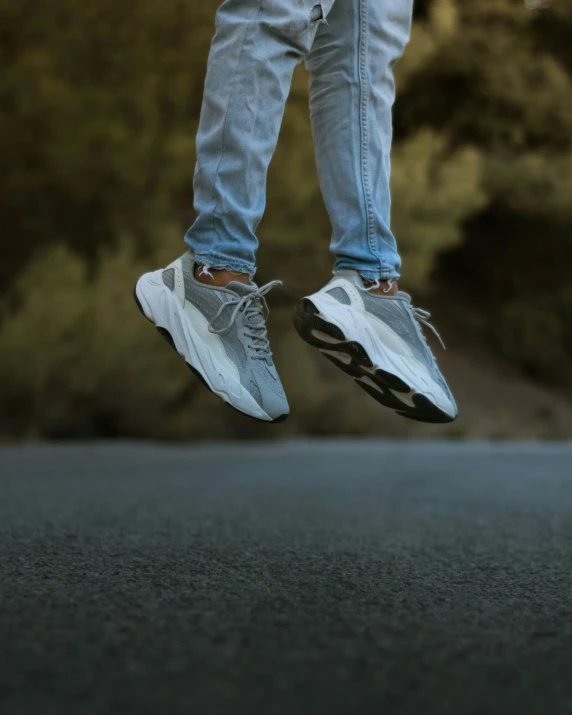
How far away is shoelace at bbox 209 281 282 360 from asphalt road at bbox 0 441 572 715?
344mm

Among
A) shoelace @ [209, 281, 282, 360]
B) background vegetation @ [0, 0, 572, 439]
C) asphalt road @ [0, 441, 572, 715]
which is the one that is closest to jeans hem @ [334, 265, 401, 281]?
shoelace @ [209, 281, 282, 360]

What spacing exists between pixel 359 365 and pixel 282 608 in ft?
1.86

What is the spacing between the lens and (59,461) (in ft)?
16.6

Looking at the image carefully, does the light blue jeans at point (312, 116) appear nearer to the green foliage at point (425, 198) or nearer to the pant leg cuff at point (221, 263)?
the pant leg cuff at point (221, 263)

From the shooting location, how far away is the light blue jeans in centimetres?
165

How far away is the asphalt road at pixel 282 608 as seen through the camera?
2.78 ft

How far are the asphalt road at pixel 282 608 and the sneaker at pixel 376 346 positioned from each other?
10.4 inches

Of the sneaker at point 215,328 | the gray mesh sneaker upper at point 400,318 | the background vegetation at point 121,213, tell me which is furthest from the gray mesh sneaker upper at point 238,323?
the background vegetation at point 121,213

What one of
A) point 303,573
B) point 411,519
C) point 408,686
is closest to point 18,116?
point 411,519

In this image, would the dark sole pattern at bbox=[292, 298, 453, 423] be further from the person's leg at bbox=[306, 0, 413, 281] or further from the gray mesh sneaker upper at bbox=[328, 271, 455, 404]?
the person's leg at bbox=[306, 0, 413, 281]

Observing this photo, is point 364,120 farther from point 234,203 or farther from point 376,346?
point 376,346

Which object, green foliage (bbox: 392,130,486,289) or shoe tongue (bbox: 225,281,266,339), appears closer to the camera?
shoe tongue (bbox: 225,281,266,339)

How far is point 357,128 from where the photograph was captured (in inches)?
70.9

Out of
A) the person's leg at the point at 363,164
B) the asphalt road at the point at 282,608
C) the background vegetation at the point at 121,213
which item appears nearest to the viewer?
the asphalt road at the point at 282,608
